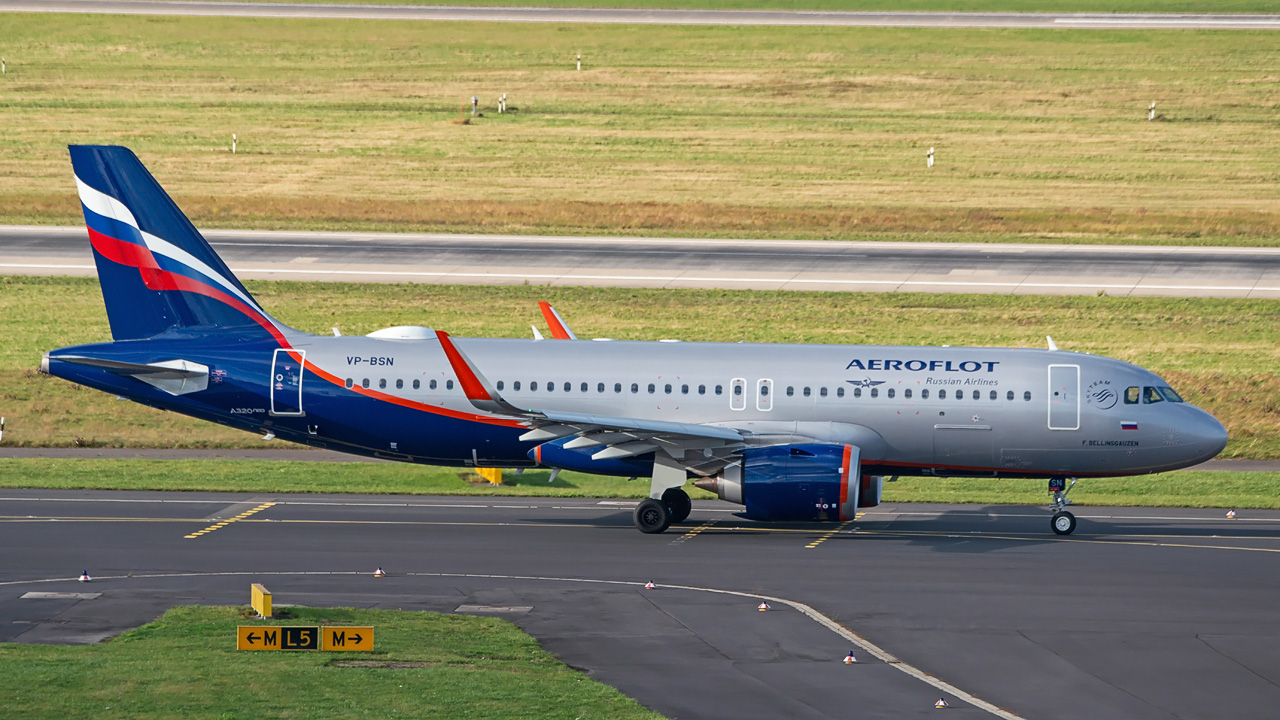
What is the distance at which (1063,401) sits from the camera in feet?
119

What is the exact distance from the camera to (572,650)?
25.8 meters

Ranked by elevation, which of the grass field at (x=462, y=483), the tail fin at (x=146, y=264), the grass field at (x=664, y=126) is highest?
the grass field at (x=664, y=126)

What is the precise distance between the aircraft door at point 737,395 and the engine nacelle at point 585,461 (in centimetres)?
230

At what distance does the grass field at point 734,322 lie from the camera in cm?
5266

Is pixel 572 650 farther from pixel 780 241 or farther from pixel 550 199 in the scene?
pixel 550 199

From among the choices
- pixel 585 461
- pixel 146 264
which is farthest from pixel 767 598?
pixel 146 264

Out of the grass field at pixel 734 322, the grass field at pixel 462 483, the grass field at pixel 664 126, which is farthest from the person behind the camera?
the grass field at pixel 664 126

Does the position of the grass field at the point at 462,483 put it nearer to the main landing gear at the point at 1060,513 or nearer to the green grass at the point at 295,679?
the main landing gear at the point at 1060,513

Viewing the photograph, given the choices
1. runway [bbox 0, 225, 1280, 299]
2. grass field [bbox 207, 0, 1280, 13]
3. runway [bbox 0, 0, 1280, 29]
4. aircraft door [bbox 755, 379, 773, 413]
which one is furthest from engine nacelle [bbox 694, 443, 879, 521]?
grass field [bbox 207, 0, 1280, 13]

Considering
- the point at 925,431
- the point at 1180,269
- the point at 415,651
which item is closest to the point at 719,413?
the point at 925,431

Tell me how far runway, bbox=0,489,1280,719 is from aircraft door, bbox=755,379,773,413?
306cm

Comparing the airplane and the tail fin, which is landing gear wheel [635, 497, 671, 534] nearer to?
the airplane

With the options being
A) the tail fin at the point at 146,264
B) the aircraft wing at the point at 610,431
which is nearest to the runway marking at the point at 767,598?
the aircraft wing at the point at 610,431

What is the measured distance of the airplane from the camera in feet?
119
